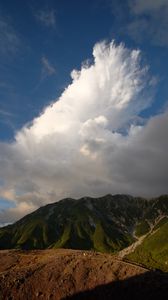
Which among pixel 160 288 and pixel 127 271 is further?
pixel 127 271

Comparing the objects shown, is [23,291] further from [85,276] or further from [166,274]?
[166,274]

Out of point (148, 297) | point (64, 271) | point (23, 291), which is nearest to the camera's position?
point (148, 297)

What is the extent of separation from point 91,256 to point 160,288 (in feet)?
41.5

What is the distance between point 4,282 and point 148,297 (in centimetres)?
1994

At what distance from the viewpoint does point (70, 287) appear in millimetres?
51812

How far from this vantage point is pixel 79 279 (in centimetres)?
5278

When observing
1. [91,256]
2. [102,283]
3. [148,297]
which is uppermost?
[91,256]

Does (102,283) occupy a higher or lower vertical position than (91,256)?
lower

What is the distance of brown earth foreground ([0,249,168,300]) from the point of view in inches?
1937

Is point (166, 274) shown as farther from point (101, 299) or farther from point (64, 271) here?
point (64, 271)

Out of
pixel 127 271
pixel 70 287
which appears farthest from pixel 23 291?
pixel 127 271

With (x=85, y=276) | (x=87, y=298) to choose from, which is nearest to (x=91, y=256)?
(x=85, y=276)

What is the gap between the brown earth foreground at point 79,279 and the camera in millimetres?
49188

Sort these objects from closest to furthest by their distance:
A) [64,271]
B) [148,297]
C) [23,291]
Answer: [148,297] → [23,291] → [64,271]
